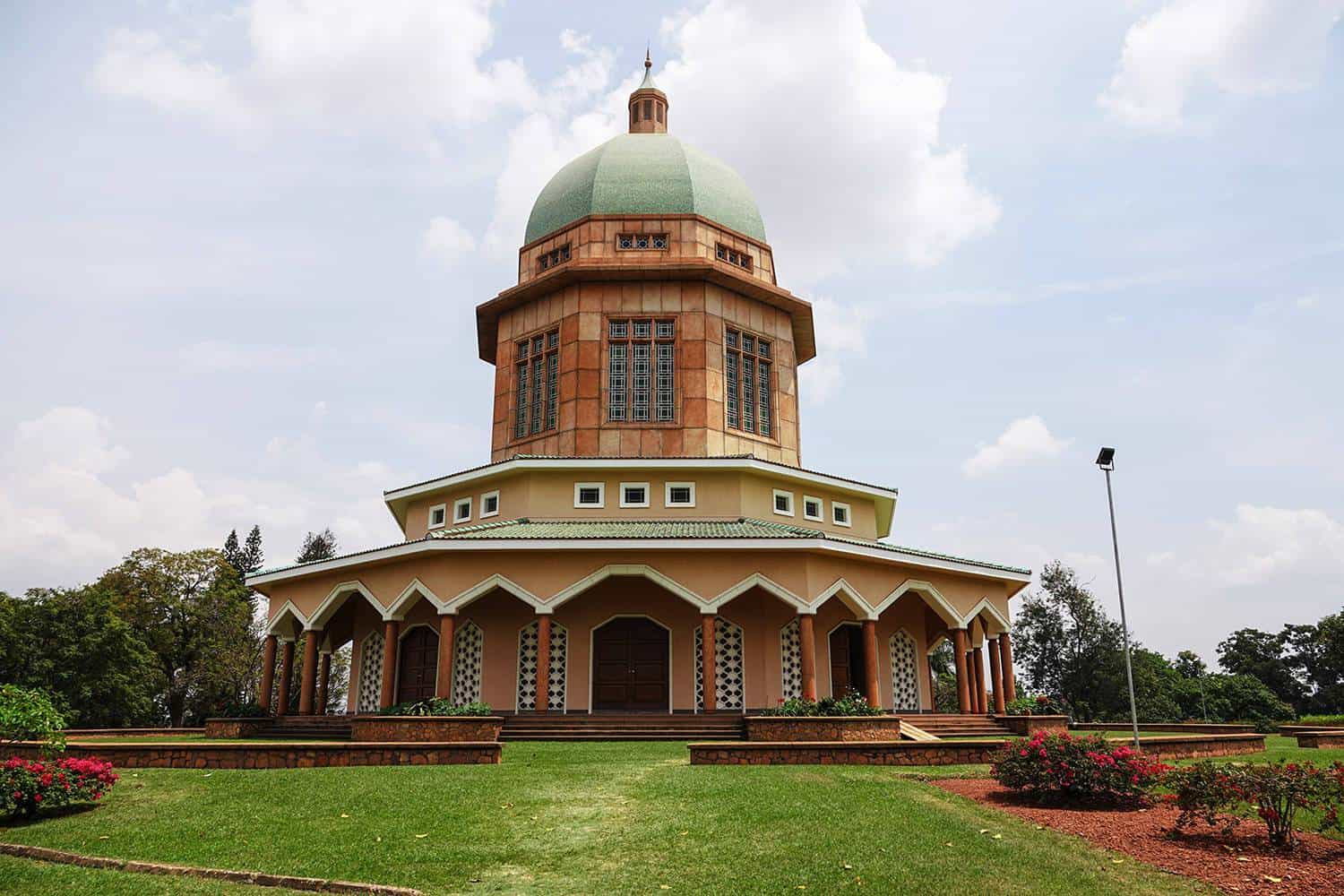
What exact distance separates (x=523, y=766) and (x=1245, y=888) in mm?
9862

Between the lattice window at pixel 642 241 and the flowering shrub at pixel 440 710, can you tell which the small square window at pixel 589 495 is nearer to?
the flowering shrub at pixel 440 710

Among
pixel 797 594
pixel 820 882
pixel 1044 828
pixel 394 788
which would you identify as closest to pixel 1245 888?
pixel 1044 828

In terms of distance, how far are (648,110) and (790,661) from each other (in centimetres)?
2269

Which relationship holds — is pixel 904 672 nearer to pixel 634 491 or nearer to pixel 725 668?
pixel 725 668

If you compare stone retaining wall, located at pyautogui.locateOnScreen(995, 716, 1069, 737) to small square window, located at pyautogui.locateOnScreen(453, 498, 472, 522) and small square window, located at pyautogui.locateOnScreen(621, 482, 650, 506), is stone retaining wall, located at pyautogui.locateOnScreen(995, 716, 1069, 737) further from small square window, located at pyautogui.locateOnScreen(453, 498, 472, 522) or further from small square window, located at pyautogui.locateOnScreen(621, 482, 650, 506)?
small square window, located at pyautogui.locateOnScreen(453, 498, 472, 522)

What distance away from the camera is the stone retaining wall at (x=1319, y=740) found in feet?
68.5

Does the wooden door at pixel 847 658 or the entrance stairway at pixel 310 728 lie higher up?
the wooden door at pixel 847 658

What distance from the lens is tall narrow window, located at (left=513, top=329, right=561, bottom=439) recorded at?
1194 inches

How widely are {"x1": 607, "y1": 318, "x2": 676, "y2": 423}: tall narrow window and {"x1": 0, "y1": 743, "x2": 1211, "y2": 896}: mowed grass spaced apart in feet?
55.1

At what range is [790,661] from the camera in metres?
25.3

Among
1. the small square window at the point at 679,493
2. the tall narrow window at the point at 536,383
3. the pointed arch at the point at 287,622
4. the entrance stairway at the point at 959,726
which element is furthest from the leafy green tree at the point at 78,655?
the entrance stairway at the point at 959,726

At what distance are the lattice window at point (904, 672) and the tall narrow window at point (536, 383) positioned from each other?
12512mm

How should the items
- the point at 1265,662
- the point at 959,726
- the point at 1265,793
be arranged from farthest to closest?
the point at 1265,662
the point at 959,726
the point at 1265,793

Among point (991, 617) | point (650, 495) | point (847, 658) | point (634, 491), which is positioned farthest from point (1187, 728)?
point (634, 491)
